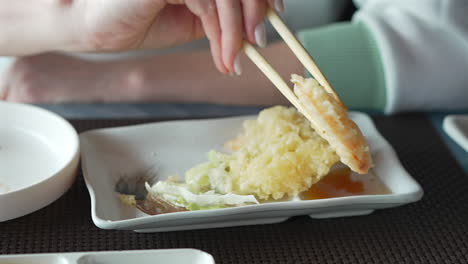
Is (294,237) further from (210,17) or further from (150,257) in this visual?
(210,17)

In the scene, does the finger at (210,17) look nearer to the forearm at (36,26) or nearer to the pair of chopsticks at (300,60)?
the pair of chopsticks at (300,60)

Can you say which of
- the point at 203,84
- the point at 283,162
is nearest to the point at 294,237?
the point at 283,162

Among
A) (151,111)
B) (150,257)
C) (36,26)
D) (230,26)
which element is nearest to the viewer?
(150,257)

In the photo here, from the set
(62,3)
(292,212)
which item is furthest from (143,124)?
(292,212)

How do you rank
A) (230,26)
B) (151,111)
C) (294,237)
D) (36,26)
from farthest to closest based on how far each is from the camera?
(151,111), (36,26), (230,26), (294,237)

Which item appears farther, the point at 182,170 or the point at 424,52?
the point at 424,52

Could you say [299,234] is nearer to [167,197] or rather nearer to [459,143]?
[167,197]

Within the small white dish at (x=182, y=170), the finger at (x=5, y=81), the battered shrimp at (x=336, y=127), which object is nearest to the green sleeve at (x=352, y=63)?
the small white dish at (x=182, y=170)
